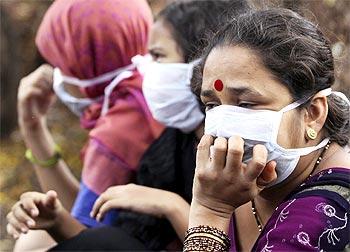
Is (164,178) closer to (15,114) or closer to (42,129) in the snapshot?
(42,129)

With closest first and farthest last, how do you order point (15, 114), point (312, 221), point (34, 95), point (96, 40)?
point (312, 221), point (96, 40), point (34, 95), point (15, 114)

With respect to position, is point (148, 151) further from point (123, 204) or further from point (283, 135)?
point (283, 135)

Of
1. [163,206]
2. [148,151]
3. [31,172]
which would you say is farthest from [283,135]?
[31,172]

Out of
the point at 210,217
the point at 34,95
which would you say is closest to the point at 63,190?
the point at 34,95

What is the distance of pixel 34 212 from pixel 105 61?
85cm

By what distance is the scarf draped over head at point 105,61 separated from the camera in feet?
9.21

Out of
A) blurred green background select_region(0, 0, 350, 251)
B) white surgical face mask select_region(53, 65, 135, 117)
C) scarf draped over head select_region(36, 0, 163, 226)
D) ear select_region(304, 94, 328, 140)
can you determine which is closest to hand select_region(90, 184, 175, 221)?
scarf draped over head select_region(36, 0, 163, 226)

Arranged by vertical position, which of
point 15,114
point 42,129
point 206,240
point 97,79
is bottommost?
point 15,114

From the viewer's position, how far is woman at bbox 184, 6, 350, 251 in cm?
161

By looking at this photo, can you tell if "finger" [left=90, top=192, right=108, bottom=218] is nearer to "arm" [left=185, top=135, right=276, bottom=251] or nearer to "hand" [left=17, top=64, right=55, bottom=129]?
"arm" [left=185, top=135, right=276, bottom=251]

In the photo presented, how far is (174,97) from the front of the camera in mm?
2533

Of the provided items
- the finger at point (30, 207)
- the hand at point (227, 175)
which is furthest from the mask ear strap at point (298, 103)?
the finger at point (30, 207)

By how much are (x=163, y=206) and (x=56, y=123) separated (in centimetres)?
465

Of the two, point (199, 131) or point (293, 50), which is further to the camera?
point (199, 131)
